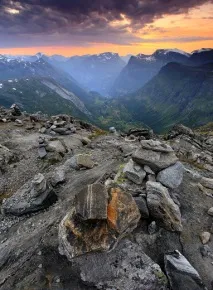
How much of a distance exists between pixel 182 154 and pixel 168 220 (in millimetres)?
20412

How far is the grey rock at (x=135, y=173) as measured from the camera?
18438 mm

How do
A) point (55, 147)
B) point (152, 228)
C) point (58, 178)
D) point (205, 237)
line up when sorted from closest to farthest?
1. point (152, 228)
2. point (205, 237)
3. point (58, 178)
4. point (55, 147)

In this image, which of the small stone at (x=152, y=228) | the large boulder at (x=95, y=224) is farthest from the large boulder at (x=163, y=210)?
the large boulder at (x=95, y=224)

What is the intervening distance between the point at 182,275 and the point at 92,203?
234 inches

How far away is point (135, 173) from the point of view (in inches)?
731

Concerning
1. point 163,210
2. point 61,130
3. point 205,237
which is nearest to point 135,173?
point 163,210

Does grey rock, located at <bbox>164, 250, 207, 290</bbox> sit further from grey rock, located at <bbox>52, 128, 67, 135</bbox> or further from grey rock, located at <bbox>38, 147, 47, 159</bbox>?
grey rock, located at <bbox>52, 128, 67, 135</bbox>

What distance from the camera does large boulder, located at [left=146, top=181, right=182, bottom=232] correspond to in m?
15.7

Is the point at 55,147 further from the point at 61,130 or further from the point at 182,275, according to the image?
the point at 182,275

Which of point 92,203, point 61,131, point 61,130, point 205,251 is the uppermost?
point 92,203

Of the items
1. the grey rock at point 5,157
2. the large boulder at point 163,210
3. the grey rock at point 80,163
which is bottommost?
the grey rock at point 5,157

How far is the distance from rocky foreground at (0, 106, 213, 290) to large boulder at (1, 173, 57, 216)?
0.24 feet

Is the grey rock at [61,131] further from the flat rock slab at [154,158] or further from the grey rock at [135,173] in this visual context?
the grey rock at [135,173]

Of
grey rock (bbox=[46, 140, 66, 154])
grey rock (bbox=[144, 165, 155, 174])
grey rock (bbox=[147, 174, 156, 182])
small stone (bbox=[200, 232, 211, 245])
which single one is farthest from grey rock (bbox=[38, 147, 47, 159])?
small stone (bbox=[200, 232, 211, 245])
